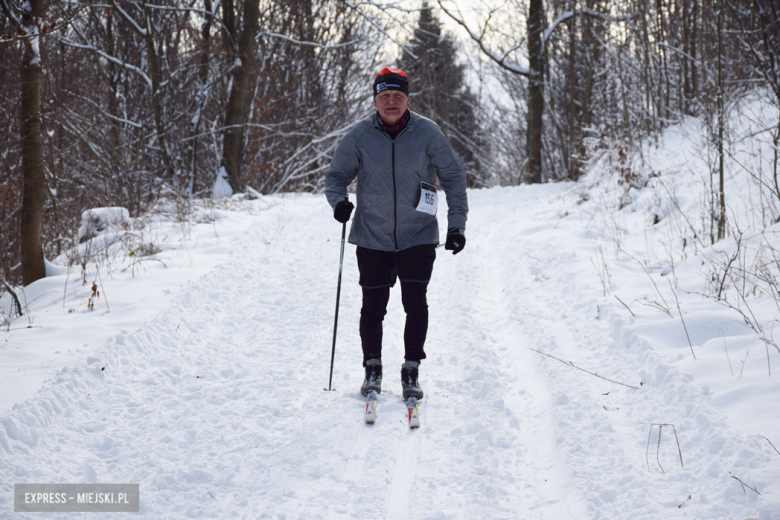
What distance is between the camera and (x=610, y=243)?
704 cm

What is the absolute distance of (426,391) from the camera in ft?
12.2

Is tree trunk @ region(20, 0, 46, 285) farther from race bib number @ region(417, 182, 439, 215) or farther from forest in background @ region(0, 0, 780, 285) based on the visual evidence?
race bib number @ region(417, 182, 439, 215)

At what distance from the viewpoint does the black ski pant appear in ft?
11.5

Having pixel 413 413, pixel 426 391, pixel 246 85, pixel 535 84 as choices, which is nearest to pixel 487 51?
pixel 535 84

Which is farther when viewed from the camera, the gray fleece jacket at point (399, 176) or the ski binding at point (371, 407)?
the gray fleece jacket at point (399, 176)

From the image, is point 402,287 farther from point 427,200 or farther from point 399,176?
point 399,176

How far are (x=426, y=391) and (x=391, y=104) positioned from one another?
1.97m

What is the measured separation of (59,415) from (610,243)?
21.0ft

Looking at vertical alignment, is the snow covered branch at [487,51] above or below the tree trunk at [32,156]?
above

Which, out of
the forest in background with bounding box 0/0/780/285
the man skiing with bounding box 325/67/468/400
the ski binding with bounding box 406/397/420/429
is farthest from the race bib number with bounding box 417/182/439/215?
the forest in background with bounding box 0/0/780/285

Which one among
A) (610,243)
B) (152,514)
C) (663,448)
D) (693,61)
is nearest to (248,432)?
(152,514)

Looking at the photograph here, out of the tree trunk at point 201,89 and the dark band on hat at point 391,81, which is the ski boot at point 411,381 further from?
the tree trunk at point 201,89

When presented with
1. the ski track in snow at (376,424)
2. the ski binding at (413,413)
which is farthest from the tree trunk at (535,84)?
the ski binding at (413,413)

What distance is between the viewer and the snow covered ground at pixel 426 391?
8.38 feet
